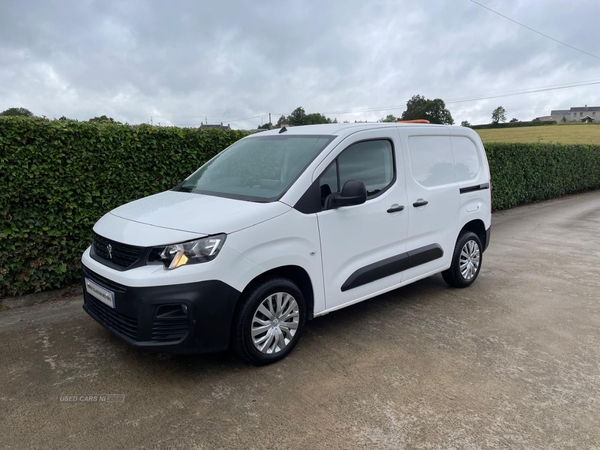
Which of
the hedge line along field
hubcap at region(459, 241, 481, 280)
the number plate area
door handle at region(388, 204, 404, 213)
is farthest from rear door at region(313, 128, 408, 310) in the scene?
the hedge line along field

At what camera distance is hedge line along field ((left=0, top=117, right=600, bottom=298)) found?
15.7ft

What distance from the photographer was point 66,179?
16.7 ft

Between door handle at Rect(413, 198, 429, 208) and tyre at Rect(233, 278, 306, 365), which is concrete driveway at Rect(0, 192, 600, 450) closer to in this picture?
tyre at Rect(233, 278, 306, 365)

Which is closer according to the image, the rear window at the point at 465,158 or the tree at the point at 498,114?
the rear window at the point at 465,158

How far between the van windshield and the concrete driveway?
4.62 ft

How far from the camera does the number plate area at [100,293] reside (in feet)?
10.7

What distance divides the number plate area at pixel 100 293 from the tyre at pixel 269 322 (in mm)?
912

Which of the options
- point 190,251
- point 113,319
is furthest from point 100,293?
point 190,251

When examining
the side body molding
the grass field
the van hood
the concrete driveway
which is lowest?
the concrete driveway

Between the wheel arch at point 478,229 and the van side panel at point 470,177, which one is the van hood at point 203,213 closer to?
the van side panel at point 470,177

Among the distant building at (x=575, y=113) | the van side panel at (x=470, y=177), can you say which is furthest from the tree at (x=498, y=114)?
the van side panel at (x=470, y=177)

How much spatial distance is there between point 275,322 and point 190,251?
0.92 metres

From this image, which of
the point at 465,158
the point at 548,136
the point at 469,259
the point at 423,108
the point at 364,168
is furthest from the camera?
the point at 423,108

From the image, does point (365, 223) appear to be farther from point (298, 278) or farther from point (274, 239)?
point (274, 239)
